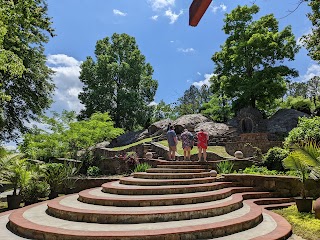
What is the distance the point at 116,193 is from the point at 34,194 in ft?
18.0

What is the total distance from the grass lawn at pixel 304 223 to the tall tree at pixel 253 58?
22096 mm

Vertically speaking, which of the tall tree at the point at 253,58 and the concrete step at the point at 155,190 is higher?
the tall tree at the point at 253,58

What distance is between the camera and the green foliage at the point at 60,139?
69.2 feet

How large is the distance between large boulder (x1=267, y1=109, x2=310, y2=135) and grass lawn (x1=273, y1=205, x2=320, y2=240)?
18.1 meters

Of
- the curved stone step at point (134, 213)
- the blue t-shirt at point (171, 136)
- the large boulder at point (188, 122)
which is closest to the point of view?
the curved stone step at point (134, 213)

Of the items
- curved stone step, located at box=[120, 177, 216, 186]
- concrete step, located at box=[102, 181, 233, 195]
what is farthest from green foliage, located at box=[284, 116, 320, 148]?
concrete step, located at box=[102, 181, 233, 195]

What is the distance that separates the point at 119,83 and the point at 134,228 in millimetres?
33668

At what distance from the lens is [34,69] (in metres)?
20.6

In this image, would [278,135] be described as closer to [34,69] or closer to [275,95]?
[275,95]

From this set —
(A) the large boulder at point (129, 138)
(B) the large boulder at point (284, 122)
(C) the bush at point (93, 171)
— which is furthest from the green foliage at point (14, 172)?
(B) the large boulder at point (284, 122)

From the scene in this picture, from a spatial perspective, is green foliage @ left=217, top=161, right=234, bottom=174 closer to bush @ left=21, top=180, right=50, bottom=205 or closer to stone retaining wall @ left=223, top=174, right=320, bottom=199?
stone retaining wall @ left=223, top=174, right=320, bottom=199

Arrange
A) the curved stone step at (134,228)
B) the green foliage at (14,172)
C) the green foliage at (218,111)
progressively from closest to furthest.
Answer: the curved stone step at (134,228) < the green foliage at (14,172) < the green foliage at (218,111)

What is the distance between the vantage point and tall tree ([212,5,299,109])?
3017 cm

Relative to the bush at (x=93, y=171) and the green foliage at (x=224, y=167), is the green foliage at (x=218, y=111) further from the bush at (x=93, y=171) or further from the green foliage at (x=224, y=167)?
the green foliage at (x=224, y=167)
